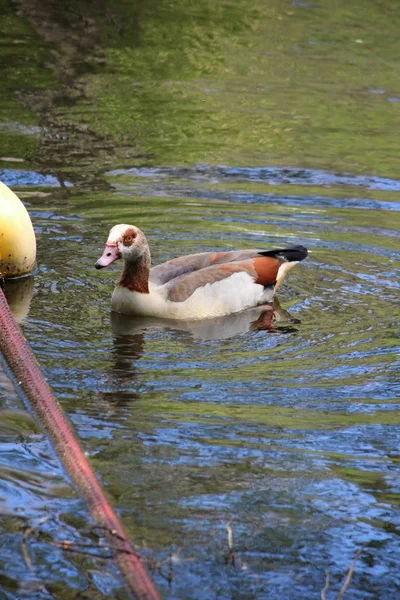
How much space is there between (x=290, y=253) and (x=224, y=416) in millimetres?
2982

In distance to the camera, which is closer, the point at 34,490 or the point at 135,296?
the point at 34,490

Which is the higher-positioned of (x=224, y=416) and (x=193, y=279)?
(x=224, y=416)

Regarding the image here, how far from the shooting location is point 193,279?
8609 mm

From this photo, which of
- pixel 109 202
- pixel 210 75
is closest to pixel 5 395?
pixel 109 202

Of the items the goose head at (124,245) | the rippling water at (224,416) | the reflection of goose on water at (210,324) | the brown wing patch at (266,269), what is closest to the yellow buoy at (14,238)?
the rippling water at (224,416)

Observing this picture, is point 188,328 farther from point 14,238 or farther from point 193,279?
point 14,238

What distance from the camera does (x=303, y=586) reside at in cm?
462

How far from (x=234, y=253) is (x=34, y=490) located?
4.10 m

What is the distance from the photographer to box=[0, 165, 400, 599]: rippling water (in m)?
4.80

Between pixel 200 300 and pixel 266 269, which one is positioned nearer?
pixel 200 300

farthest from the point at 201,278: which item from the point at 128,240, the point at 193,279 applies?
the point at 128,240

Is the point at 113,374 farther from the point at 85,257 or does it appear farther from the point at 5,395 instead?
the point at 85,257

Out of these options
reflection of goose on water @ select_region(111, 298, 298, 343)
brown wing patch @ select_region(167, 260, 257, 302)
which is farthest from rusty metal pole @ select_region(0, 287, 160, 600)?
brown wing patch @ select_region(167, 260, 257, 302)

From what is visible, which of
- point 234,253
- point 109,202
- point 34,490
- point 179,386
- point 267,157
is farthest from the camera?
point 267,157
